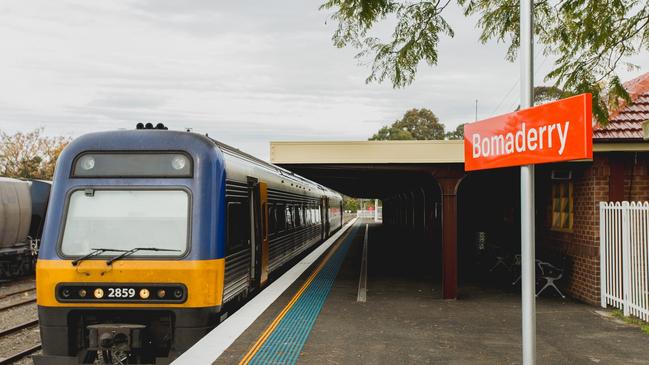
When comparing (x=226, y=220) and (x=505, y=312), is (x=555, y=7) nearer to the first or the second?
(x=505, y=312)

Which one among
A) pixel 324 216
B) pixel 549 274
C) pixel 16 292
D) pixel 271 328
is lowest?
pixel 16 292

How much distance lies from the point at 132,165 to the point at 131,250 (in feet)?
3.40

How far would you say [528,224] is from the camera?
364 cm

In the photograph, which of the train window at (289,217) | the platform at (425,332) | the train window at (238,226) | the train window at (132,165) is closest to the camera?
the platform at (425,332)

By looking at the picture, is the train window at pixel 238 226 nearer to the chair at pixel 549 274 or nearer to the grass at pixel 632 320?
the chair at pixel 549 274

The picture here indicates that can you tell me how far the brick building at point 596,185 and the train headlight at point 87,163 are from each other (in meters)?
7.87

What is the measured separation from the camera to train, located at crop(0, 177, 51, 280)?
640 inches

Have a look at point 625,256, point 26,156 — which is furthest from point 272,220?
point 26,156

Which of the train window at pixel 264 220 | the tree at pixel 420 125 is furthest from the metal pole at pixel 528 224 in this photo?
the tree at pixel 420 125

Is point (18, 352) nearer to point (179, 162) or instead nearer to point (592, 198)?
point (179, 162)

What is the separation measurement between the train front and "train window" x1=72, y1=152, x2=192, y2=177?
1 centimetres

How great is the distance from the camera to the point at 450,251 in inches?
418

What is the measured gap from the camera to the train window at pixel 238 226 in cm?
767

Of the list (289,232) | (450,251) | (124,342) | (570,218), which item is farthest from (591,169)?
(124,342)
